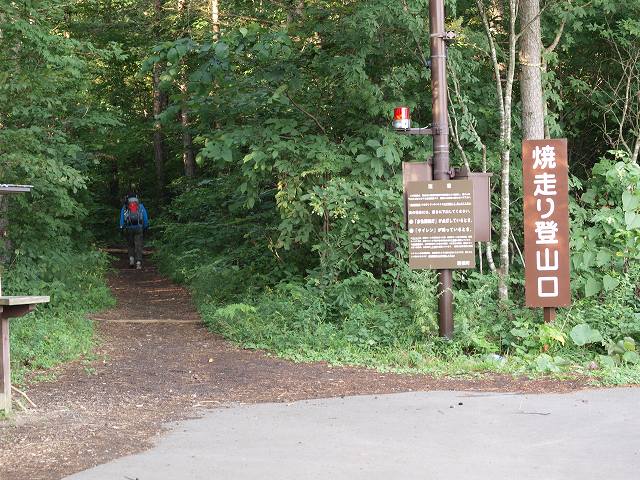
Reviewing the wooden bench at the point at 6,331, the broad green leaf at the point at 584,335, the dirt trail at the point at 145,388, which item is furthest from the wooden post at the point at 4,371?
the broad green leaf at the point at 584,335

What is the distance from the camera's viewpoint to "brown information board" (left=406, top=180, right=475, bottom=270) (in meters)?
10.9

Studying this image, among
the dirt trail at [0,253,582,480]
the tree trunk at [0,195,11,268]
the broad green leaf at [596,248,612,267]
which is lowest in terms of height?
the dirt trail at [0,253,582,480]

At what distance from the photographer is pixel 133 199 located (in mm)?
22703

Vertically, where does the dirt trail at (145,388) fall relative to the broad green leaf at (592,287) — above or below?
below

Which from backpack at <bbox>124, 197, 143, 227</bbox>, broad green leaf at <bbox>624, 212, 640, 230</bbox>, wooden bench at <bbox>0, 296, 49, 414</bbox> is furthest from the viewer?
backpack at <bbox>124, 197, 143, 227</bbox>

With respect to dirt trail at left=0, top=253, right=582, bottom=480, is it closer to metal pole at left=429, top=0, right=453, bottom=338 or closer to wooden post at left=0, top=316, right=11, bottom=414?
wooden post at left=0, top=316, right=11, bottom=414

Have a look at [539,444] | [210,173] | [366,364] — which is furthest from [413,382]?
[210,173]

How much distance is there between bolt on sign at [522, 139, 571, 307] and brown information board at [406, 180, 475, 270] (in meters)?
0.81

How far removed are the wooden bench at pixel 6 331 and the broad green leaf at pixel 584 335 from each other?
20.6 ft

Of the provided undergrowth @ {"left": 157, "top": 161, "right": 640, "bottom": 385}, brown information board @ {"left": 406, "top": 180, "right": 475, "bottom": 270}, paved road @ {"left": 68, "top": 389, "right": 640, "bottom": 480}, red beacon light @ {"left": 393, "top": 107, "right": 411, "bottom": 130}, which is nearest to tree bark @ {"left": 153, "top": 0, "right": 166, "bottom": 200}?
undergrowth @ {"left": 157, "top": 161, "right": 640, "bottom": 385}

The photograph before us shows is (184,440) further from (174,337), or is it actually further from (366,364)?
(174,337)

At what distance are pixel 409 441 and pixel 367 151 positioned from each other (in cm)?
730

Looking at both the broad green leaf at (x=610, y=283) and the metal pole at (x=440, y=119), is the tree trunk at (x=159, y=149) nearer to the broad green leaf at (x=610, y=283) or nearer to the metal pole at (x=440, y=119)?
the metal pole at (x=440, y=119)

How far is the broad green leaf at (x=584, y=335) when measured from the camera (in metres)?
10.6
